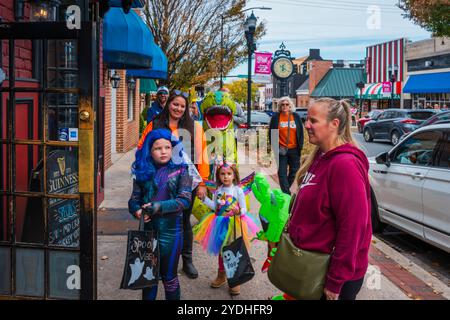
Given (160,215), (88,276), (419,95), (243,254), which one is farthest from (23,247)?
(419,95)

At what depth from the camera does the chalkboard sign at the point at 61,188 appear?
3.33 meters

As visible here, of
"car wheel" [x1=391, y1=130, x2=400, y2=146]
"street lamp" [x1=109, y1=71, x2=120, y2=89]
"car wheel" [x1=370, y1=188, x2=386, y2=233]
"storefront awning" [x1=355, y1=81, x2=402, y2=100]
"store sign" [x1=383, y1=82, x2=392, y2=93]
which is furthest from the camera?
"store sign" [x1=383, y1=82, x2=392, y2=93]

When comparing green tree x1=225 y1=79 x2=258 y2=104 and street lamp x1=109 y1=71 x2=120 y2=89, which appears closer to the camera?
street lamp x1=109 y1=71 x2=120 y2=89

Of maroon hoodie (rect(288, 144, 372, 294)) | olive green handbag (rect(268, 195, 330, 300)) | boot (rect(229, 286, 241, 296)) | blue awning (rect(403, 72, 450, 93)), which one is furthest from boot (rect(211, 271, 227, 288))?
blue awning (rect(403, 72, 450, 93))

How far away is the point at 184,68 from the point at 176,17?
9.98ft

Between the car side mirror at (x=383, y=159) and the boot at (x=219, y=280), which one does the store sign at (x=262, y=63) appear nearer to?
the car side mirror at (x=383, y=159)

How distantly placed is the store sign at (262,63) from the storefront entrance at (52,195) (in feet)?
63.6

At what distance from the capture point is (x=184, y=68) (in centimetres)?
2247

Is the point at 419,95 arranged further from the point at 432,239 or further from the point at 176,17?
the point at 432,239

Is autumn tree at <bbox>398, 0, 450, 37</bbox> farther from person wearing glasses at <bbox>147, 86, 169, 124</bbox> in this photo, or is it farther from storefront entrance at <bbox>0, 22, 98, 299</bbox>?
storefront entrance at <bbox>0, 22, 98, 299</bbox>

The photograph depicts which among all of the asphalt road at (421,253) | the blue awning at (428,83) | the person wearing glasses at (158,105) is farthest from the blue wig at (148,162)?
the blue awning at (428,83)

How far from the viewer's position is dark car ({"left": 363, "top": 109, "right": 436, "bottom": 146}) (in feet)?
67.6

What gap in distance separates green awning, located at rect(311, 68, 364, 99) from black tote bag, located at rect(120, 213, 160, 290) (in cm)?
6197

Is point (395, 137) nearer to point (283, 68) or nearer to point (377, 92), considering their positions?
point (283, 68)
